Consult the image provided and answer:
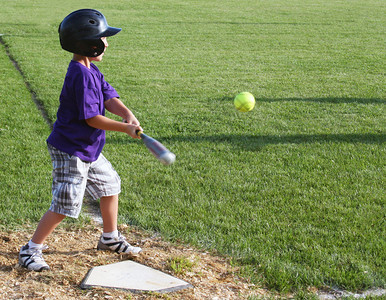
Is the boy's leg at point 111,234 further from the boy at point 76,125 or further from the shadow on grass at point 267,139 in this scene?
the shadow on grass at point 267,139

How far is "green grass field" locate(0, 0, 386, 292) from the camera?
336cm

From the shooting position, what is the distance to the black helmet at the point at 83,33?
2.87 m

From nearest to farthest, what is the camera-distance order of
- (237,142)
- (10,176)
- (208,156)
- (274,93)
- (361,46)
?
1. (10,176)
2. (208,156)
3. (237,142)
4. (274,93)
5. (361,46)

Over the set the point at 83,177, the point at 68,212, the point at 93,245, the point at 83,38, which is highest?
the point at 83,38

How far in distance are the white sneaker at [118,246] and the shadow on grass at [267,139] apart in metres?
2.34

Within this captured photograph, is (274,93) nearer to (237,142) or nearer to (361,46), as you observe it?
(237,142)

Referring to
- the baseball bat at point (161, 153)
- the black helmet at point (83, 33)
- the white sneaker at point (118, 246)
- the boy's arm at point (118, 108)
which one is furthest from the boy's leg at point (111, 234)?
the black helmet at point (83, 33)

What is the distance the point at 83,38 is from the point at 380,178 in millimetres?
3050

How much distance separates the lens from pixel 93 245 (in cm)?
334

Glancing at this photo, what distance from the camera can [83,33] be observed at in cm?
287

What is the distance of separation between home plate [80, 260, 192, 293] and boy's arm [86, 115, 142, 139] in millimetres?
845

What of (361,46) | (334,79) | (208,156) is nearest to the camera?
(208,156)

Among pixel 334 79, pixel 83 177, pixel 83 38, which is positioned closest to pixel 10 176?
pixel 83 177

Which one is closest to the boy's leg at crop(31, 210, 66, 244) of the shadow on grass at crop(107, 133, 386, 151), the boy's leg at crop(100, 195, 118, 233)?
the boy's leg at crop(100, 195, 118, 233)
